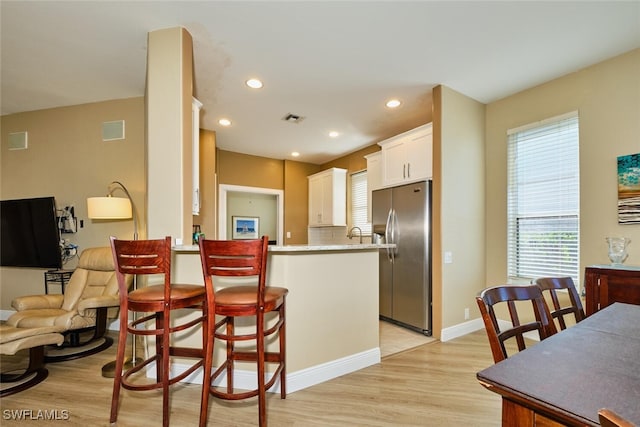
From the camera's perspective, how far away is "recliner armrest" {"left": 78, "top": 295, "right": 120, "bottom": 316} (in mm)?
2785

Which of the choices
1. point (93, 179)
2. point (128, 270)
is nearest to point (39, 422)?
point (128, 270)

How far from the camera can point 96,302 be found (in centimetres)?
282

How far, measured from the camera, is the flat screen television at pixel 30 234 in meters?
3.65

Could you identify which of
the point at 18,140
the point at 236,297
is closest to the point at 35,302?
the point at 18,140

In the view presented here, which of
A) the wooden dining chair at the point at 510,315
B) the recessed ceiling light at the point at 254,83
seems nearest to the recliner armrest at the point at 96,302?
the recessed ceiling light at the point at 254,83

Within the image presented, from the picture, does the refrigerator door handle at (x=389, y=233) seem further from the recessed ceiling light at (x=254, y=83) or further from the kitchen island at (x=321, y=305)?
the recessed ceiling light at (x=254, y=83)

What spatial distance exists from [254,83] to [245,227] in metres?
5.34

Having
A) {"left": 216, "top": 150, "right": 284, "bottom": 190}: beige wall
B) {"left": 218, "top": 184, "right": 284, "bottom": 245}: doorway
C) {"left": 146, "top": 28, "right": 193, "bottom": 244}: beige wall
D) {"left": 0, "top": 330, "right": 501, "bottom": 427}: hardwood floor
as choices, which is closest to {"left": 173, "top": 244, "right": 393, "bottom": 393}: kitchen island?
{"left": 0, "top": 330, "right": 501, "bottom": 427}: hardwood floor

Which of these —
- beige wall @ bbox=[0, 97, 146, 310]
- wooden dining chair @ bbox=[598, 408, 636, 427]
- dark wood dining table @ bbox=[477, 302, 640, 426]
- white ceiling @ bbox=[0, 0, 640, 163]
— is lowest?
dark wood dining table @ bbox=[477, 302, 640, 426]

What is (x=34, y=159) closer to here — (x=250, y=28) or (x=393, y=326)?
(x=250, y=28)

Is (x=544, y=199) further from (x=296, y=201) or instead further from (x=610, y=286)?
(x=296, y=201)

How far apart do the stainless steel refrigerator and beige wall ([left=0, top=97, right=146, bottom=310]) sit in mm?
3132

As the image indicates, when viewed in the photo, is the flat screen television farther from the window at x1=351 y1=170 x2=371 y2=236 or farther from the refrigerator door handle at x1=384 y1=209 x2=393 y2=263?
the window at x1=351 y1=170 x2=371 y2=236

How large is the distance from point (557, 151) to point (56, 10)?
477 centimetres
